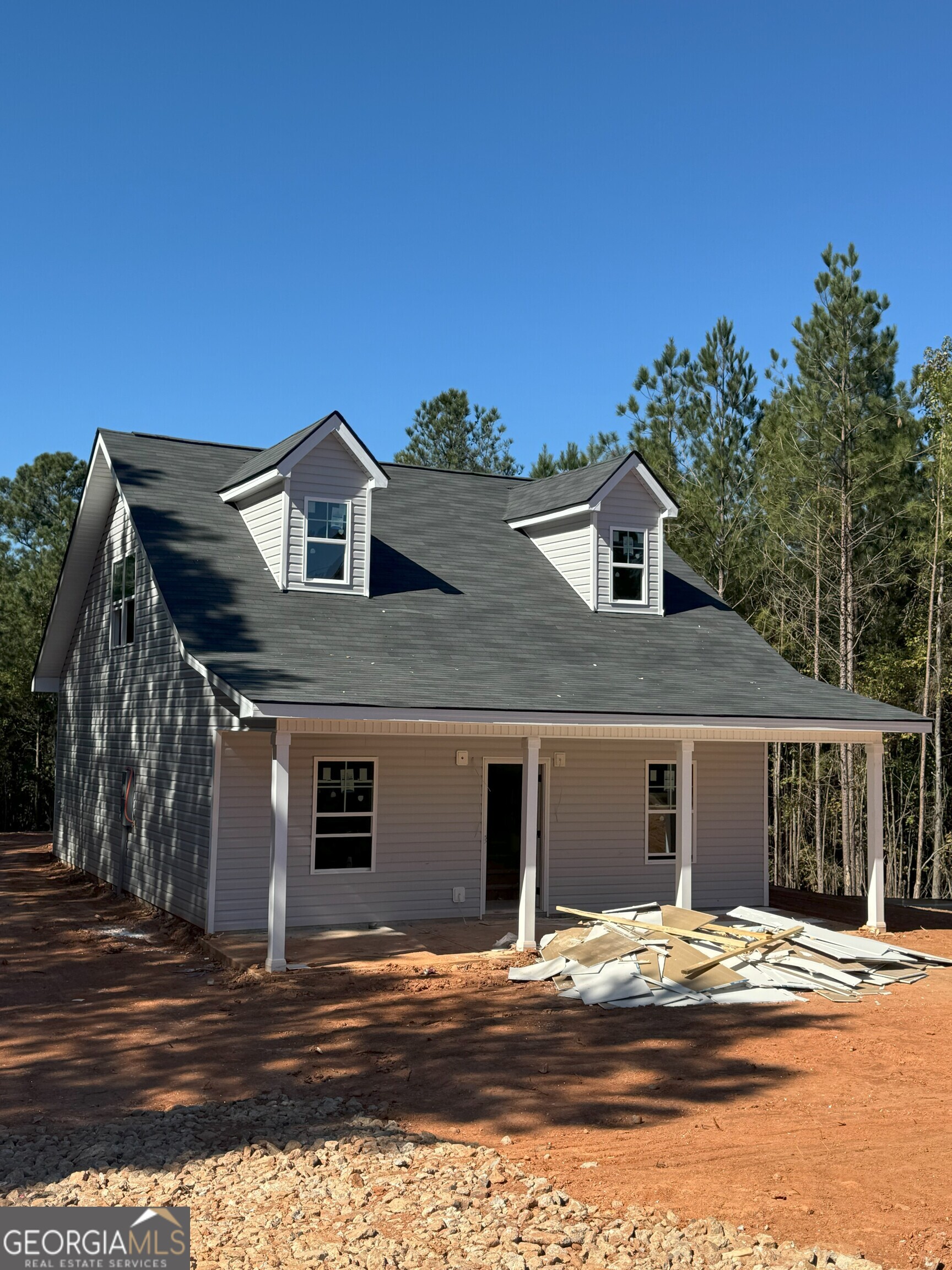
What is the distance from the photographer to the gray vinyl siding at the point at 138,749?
1405 centimetres

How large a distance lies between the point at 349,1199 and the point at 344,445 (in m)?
11.3

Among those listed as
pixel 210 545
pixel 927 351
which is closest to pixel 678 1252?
pixel 210 545

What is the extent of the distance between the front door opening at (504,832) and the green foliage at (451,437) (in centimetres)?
2895

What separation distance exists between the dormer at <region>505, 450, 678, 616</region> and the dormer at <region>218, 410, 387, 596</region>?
356 cm

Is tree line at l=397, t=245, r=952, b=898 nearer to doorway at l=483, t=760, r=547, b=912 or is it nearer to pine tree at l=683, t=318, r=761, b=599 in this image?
pine tree at l=683, t=318, r=761, b=599

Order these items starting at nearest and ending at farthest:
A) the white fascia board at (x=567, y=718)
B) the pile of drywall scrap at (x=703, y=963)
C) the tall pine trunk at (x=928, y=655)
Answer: the pile of drywall scrap at (x=703, y=963)
the white fascia board at (x=567, y=718)
the tall pine trunk at (x=928, y=655)

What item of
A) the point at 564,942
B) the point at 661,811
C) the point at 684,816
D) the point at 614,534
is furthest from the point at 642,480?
the point at 564,942

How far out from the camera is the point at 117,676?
17906 millimetres

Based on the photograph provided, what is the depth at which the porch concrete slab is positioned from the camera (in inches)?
477

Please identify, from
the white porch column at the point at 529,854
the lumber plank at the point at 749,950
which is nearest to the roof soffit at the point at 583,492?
the white porch column at the point at 529,854

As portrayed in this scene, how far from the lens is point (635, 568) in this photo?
17.8m

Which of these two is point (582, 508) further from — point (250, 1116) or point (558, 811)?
point (250, 1116)

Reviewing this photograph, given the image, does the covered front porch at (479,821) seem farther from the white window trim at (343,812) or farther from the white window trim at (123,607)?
the white window trim at (123,607)

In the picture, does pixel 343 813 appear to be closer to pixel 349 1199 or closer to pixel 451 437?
pixel 349 1199
